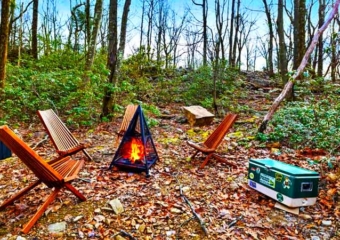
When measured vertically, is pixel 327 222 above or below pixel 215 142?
below

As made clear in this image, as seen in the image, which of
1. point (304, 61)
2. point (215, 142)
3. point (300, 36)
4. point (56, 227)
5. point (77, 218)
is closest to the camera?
point (56, 227)

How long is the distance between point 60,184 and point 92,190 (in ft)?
1.92

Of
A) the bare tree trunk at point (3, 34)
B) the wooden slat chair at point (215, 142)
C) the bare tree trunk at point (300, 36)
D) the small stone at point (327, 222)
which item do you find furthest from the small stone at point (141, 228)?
the bare tree trunk at point (300, 36)

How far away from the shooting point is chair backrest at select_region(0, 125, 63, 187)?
2354 mm

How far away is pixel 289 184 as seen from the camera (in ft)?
9.42

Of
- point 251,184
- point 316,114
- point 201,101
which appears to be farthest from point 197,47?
point 251,184

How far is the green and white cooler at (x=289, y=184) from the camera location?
2.86 meters

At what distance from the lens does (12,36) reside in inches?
499

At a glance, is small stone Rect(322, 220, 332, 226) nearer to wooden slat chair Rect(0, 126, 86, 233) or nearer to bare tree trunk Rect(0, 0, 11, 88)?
wooden slat chair Rect(0, 126, 86, 233)

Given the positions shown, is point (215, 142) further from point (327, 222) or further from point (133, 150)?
point (327, 222)

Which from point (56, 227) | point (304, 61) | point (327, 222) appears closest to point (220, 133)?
point (327, 222)

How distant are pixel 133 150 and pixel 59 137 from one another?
1.27 m

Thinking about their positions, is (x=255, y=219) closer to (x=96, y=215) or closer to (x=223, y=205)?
(x=223, y=205)

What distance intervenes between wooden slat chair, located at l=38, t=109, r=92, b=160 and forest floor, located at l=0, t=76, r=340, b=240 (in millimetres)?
352
